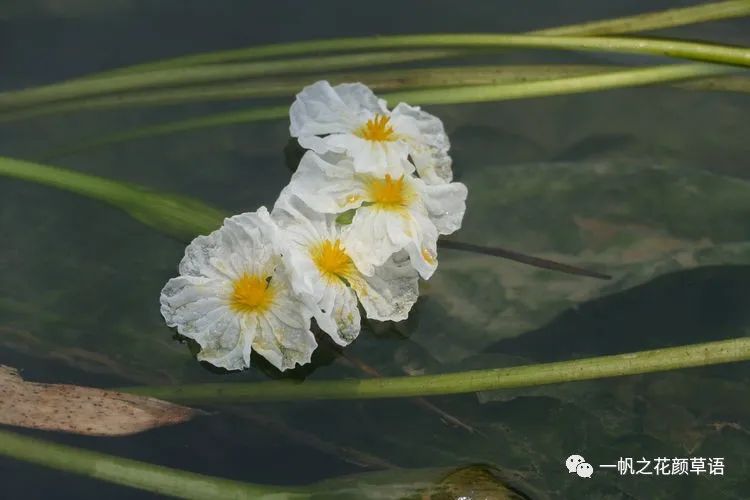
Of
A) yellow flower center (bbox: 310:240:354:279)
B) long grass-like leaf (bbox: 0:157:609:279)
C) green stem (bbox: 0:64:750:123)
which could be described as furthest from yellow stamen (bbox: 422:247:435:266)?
green stem (bbox: 0:64:750:123)

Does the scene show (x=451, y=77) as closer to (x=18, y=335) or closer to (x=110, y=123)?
(x=110, y=123)

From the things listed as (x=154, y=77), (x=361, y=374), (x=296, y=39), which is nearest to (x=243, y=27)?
(x=296, y=39)

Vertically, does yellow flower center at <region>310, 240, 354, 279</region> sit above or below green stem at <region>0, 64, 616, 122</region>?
below

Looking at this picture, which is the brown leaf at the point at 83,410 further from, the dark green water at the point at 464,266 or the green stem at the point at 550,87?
the green stem at the point at 550,87

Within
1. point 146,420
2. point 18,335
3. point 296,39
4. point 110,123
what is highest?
point 296,39

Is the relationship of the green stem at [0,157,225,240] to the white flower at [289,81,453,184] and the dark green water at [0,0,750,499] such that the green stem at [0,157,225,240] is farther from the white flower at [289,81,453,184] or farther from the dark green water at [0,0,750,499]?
the white flower at [289,81,453,184]

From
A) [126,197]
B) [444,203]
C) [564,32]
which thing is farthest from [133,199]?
[564,32]

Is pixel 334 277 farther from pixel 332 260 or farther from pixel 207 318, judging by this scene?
pixel 207 318

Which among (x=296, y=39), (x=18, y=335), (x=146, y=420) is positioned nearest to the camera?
(x=146, y=420)
